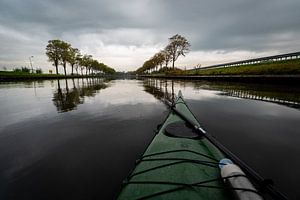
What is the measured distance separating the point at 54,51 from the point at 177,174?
5797cm

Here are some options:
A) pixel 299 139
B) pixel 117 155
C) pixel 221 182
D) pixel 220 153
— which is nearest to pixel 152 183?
pixel 221 182

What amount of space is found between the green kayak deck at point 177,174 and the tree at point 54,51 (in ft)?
187

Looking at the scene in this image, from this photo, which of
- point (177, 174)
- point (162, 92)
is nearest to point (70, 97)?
point (162, 92)

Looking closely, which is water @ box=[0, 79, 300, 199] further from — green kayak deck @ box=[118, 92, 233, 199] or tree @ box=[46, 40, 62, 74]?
tree @ box=[46, 40, 62, 74]

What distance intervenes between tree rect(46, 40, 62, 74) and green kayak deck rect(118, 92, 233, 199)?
57104 millimetres

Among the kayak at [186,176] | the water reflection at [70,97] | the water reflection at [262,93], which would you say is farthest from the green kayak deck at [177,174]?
the water reflection at [262,93]

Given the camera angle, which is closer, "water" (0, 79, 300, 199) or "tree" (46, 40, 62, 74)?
"water" (0, 79, 300, 199)

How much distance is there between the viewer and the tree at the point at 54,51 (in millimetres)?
46125

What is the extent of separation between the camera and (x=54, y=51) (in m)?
47.1

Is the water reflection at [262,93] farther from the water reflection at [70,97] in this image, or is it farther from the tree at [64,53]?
the tree at [64,53]

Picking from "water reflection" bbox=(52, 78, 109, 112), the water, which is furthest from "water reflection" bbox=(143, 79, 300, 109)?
"water reflection" bbox=(52, 78, 109, 112)

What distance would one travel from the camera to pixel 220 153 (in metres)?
2.24

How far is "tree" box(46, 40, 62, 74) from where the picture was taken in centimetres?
4612

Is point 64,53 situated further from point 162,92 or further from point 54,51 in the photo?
point 162,92
